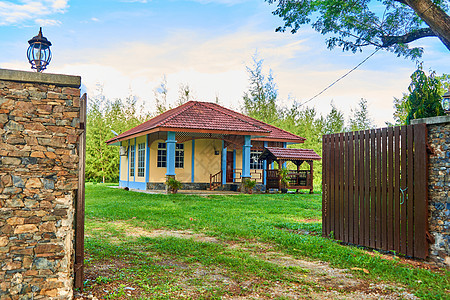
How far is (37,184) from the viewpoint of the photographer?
397 cm

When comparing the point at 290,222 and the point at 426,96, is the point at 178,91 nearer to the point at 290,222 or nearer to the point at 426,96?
the point at 290,222

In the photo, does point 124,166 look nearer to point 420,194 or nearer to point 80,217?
point 80,217

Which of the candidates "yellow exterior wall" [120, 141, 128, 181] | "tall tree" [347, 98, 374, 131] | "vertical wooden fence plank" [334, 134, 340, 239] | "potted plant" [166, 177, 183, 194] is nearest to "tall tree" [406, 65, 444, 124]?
"vertical wooden fence plank" [334, 134, 340, 239]

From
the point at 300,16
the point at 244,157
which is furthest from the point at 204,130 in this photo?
the point at 300,16

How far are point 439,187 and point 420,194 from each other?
0.91 ft

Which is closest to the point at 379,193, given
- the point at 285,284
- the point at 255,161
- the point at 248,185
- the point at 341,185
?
the point at 341,185

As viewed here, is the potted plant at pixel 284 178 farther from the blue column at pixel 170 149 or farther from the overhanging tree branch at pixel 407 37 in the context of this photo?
the overhanging tree branch at pixel 407 37

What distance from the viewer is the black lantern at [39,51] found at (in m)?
5.90

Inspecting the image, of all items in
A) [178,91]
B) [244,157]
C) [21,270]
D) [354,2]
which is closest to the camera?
[21,270]

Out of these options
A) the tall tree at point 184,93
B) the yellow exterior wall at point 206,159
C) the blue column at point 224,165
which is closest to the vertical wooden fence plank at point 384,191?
the blue column at point 224,165

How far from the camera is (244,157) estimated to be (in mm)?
18109

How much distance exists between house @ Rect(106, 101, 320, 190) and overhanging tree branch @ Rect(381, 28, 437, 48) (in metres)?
7.17

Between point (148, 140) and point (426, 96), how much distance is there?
14.1m

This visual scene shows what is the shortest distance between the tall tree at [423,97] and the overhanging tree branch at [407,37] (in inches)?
188
